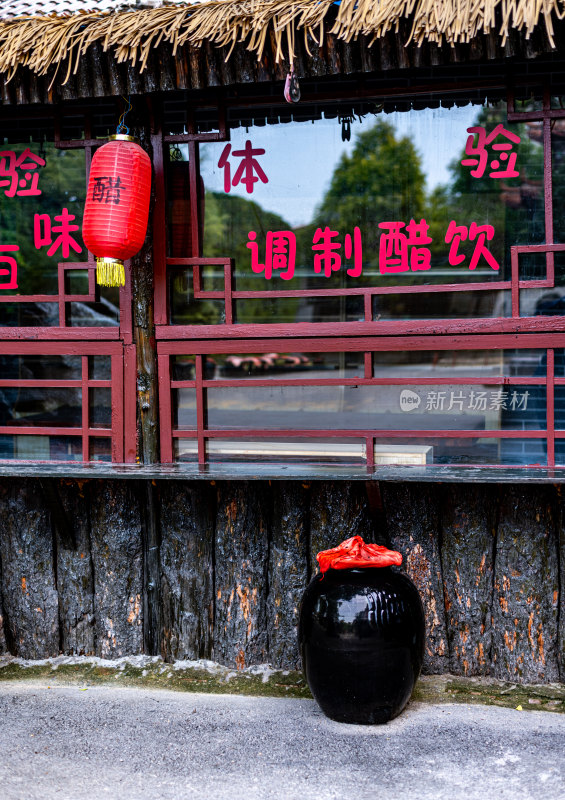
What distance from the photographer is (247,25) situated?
148 inches

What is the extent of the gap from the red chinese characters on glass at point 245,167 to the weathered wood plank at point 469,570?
7.04ft

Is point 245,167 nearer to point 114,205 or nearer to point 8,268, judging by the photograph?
point 114,205

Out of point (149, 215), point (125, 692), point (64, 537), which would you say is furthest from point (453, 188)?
point (125, 692)

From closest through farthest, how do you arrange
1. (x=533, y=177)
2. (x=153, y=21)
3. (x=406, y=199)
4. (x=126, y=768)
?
(x=126, y=768) < (x=153, y=21) < (x=533, y=177) < (x=406, y=199)

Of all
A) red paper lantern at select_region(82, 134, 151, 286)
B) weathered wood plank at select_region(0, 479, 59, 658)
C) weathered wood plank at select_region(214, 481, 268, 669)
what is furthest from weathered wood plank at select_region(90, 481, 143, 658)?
red paper lantern at select_region(82, 134, 151, 286)

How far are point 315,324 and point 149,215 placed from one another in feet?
3.89

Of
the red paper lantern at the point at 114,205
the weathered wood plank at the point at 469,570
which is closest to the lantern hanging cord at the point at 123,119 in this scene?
the red paper lantern at the point at 114,205

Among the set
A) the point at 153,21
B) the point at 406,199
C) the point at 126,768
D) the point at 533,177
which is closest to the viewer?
the point at 126,768

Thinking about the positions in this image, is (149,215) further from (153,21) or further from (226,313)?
(153,21)

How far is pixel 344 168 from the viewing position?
467 centimetres

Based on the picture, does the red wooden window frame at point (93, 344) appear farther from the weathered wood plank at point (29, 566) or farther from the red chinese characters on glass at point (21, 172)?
the weathered wood plank at point (29, 566)

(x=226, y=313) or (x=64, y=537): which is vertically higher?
(x=226, y=313)

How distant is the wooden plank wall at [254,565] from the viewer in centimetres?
418

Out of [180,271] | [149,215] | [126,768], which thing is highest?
[149,215]
